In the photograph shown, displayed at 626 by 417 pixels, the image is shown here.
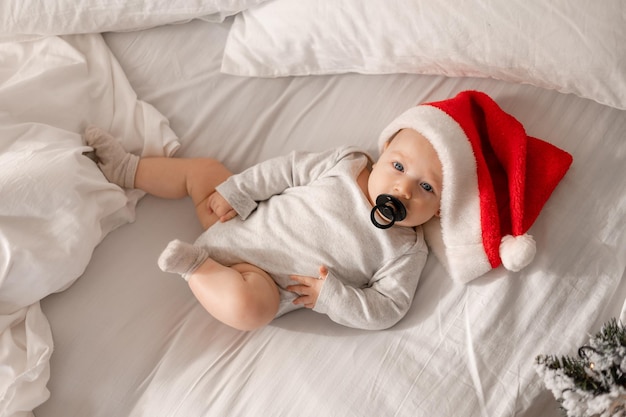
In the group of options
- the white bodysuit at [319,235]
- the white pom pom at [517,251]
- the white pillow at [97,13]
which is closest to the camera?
the white pom pom at [517,251]

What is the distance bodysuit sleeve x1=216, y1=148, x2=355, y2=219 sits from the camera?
119 cm

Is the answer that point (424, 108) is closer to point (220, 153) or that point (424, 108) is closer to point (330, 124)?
point (330, 124)

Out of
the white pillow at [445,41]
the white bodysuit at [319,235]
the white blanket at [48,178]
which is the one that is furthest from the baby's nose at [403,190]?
the white blanket at [48,178]

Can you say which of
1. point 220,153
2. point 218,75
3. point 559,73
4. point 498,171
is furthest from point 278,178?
point 559,73

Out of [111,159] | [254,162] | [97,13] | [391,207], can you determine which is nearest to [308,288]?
[391,207]

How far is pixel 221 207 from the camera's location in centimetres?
119

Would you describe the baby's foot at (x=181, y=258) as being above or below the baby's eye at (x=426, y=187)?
below

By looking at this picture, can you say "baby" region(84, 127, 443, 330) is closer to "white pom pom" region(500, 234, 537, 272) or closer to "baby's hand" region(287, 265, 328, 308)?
"baby's hand" region(287, 265, 328, 308)

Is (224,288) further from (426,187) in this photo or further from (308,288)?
(426,187)

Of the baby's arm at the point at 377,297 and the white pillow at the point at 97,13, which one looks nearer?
the baby's arm at the point at 377,297

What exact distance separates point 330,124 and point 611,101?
593mm

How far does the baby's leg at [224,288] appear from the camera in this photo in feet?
3.45

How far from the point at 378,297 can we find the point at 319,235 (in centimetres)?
18

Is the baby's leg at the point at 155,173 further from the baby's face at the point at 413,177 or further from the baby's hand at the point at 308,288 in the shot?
the baby's face at the point at 413,177
